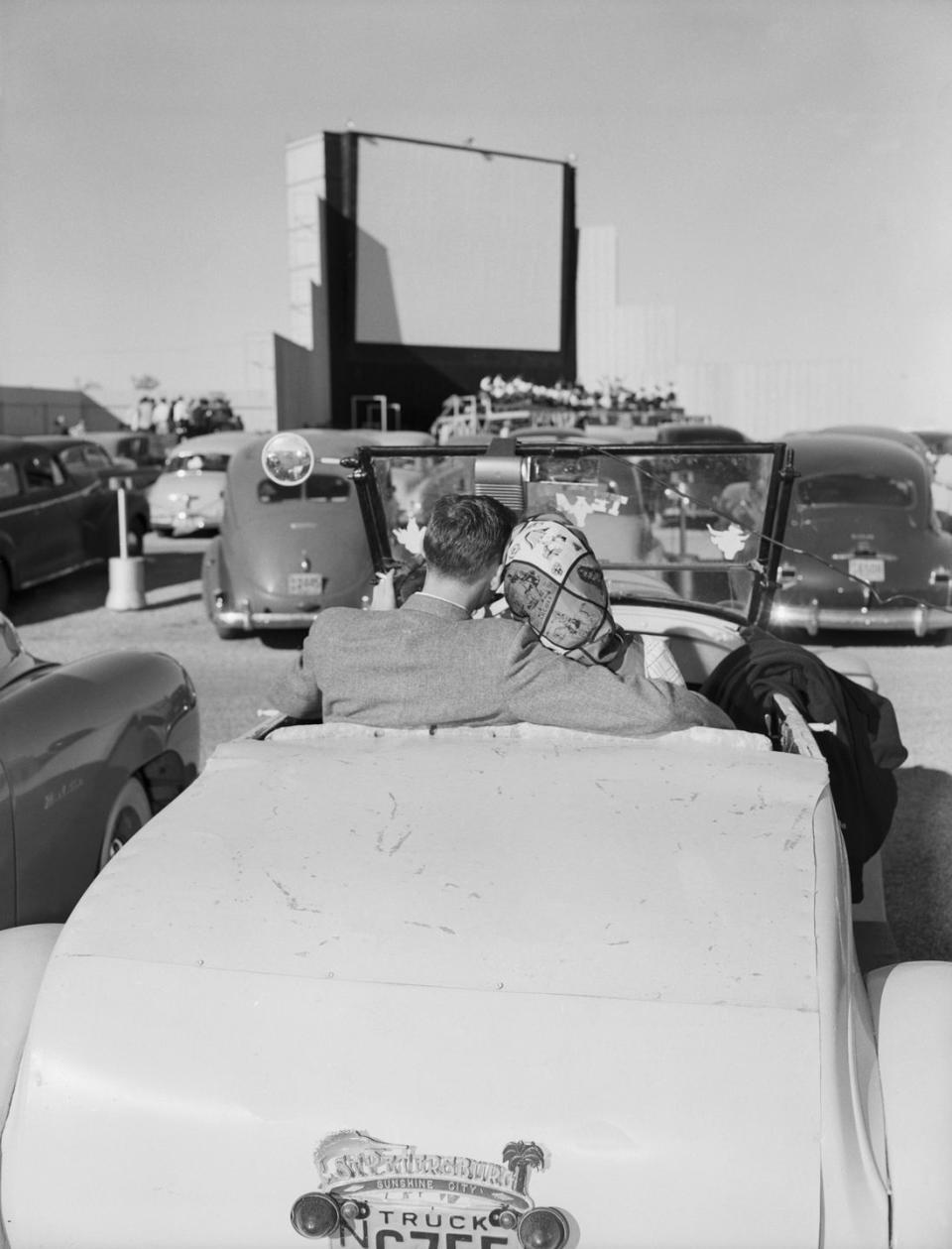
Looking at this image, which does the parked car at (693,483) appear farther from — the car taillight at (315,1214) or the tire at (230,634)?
the tire at (230,634)

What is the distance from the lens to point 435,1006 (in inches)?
78.6

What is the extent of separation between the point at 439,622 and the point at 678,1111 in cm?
119

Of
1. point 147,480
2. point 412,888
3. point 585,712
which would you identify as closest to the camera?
point 412,888

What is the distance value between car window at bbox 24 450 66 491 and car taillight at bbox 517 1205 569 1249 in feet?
38.1

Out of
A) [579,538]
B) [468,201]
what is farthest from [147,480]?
[468,201]

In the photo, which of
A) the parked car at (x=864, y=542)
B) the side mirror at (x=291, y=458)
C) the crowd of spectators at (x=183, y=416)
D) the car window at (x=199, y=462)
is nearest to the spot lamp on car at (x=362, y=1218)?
the side mirror at (x=291, y=458)

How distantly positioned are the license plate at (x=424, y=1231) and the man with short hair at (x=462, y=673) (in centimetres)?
104

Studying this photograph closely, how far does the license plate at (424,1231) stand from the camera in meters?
1.89

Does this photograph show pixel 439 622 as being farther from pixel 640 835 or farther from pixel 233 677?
pixel 233 677

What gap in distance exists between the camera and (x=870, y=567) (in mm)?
9828

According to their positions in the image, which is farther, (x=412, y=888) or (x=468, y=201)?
(x=468, y=201)

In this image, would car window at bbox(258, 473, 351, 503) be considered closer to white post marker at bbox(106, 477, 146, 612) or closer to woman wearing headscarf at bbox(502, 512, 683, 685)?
white post marker at bbox(106, 477, 146, 612)

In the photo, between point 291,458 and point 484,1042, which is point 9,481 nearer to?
point 291,458

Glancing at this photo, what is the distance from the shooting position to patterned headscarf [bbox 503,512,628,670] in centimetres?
288
